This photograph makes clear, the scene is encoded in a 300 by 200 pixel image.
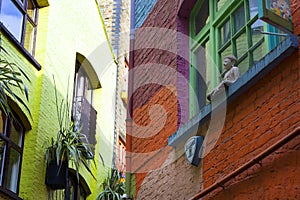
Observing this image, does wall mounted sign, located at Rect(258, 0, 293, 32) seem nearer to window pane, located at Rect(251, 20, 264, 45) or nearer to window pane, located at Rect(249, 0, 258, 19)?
window pane, located at Rect(251, 20, 264, 45)

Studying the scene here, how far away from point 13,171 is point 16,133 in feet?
2.41

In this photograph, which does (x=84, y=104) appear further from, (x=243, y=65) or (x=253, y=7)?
(x=253, y=7)

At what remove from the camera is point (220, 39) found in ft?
24.2

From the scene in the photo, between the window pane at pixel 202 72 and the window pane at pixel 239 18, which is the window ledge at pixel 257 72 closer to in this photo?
the window pane at pixel 202 72

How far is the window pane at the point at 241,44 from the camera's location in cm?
666

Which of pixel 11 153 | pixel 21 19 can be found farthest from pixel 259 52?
pixel 21 19

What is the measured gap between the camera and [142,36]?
9945 mm

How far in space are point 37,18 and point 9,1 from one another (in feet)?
4.42

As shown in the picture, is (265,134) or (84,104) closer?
(265,134)

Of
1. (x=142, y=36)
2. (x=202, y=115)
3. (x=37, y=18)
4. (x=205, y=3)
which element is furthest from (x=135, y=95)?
(x=37, y=18)

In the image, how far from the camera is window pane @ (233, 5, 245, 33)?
270 inches

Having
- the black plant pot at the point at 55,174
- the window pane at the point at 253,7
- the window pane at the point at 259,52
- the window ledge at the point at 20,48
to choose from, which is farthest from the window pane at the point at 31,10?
the window pane at the point at 259,52

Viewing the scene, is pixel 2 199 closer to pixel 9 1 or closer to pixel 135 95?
pixel 135 95

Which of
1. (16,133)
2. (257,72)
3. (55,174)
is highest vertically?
(16,133)
